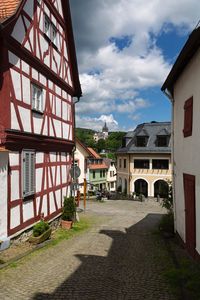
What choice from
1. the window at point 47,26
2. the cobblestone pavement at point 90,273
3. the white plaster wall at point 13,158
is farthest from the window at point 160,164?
the white plaster wall at point 13,158

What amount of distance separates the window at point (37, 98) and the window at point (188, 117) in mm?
5443

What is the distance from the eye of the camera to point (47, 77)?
14.8 metres

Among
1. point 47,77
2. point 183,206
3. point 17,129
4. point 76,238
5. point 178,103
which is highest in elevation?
point 47,77

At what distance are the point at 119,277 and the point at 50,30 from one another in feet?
35.3

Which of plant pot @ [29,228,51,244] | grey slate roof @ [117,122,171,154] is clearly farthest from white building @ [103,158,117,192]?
plant pot @ [29,228,51,244]

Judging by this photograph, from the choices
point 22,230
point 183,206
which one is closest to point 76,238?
point 22,230

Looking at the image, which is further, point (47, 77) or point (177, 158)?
point (47, 77)

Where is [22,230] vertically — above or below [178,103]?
below

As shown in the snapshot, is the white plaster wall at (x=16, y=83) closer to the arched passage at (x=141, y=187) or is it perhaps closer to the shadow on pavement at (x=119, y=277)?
the shadow on pavement at (x=119, y=277)

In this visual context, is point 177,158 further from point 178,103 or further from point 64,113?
point 64,113

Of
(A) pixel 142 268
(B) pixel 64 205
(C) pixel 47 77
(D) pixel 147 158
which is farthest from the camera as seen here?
(D) pixel 147 158

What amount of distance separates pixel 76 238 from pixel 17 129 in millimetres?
4867

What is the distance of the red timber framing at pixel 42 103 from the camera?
11023 mm

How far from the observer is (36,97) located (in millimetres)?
13664
